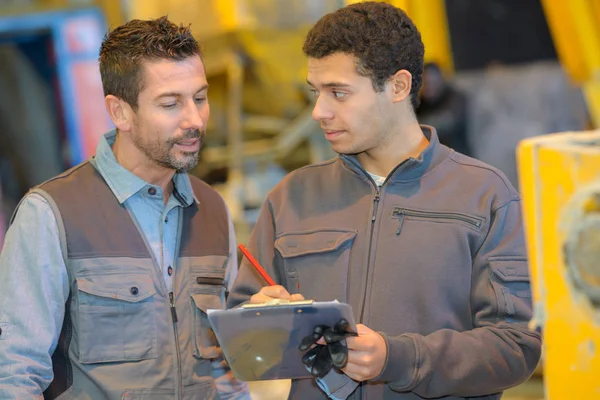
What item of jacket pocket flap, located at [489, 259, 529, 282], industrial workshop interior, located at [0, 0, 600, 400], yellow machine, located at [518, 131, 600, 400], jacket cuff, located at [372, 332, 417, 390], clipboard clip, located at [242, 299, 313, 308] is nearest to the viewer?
yellow machine, located at [518, 131, 600, 400]

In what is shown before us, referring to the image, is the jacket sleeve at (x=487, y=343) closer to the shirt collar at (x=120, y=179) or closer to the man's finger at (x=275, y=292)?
the man's finger at (x=275, y=292)

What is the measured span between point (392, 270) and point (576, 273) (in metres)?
0.80

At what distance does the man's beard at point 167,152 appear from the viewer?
2436mm

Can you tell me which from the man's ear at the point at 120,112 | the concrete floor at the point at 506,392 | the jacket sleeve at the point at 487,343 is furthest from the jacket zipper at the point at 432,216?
the concrete floor at the point at 506,392

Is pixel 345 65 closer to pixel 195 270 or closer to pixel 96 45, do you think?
pixel 195 270

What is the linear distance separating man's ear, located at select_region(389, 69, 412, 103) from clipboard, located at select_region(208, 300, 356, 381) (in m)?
0.69

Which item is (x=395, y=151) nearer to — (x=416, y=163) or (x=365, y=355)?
(x=416, y=163)

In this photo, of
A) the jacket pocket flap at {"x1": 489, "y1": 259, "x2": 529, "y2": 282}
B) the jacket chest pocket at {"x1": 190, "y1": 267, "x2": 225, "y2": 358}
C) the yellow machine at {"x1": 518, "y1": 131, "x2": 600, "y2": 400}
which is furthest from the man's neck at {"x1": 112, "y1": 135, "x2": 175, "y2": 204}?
the yellow machine at {"x1": 518, "y1": 131, "x2": 600, "y2": 400}

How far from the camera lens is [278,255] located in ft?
7.70

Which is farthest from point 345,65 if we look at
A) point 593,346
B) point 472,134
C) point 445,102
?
point 472,134

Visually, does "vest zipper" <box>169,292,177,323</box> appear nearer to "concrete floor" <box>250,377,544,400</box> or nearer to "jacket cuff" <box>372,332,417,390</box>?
"jacket cuff" <box>372,332,417,390</box>

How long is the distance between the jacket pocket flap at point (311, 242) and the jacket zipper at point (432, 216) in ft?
0.40

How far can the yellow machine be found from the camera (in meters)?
1.39

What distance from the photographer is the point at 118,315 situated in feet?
7.64
